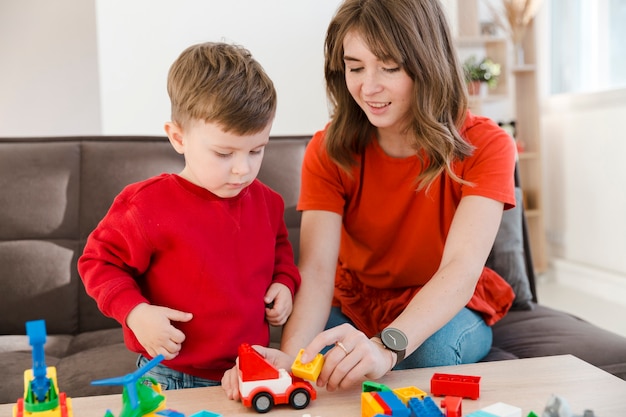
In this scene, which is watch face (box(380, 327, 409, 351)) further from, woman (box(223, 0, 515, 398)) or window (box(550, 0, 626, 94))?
window (box(550, 0, 626, 94))

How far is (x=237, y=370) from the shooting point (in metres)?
1.08

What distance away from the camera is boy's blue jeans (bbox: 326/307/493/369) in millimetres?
1409

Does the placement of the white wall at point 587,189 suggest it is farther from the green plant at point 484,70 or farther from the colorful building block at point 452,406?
the colorful building block at point 452,406

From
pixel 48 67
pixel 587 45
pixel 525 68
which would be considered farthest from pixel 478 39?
pixel 48 67

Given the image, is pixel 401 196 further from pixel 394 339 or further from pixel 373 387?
pixel 373 387

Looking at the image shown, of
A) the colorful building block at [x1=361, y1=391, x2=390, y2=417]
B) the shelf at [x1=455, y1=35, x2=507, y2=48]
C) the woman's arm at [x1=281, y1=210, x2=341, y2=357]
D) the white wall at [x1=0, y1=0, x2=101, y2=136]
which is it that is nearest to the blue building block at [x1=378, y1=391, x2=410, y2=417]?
the colorful building block at [x1=361, y1=391, x2=390, y2=417]

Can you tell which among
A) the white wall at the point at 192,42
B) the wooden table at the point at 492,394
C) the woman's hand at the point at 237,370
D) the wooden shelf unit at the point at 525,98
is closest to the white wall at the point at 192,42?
the white wall at the point at 192,42

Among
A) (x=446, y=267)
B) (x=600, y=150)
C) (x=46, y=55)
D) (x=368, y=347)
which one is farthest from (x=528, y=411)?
(x=46, y=55)

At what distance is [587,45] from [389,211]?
123 inches

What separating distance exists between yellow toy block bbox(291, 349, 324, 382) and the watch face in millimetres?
160

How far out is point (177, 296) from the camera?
4.00 feet

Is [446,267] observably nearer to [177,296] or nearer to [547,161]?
[177,296]

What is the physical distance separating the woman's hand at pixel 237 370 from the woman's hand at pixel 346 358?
11 centimetres

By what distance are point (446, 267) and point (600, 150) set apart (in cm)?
282
